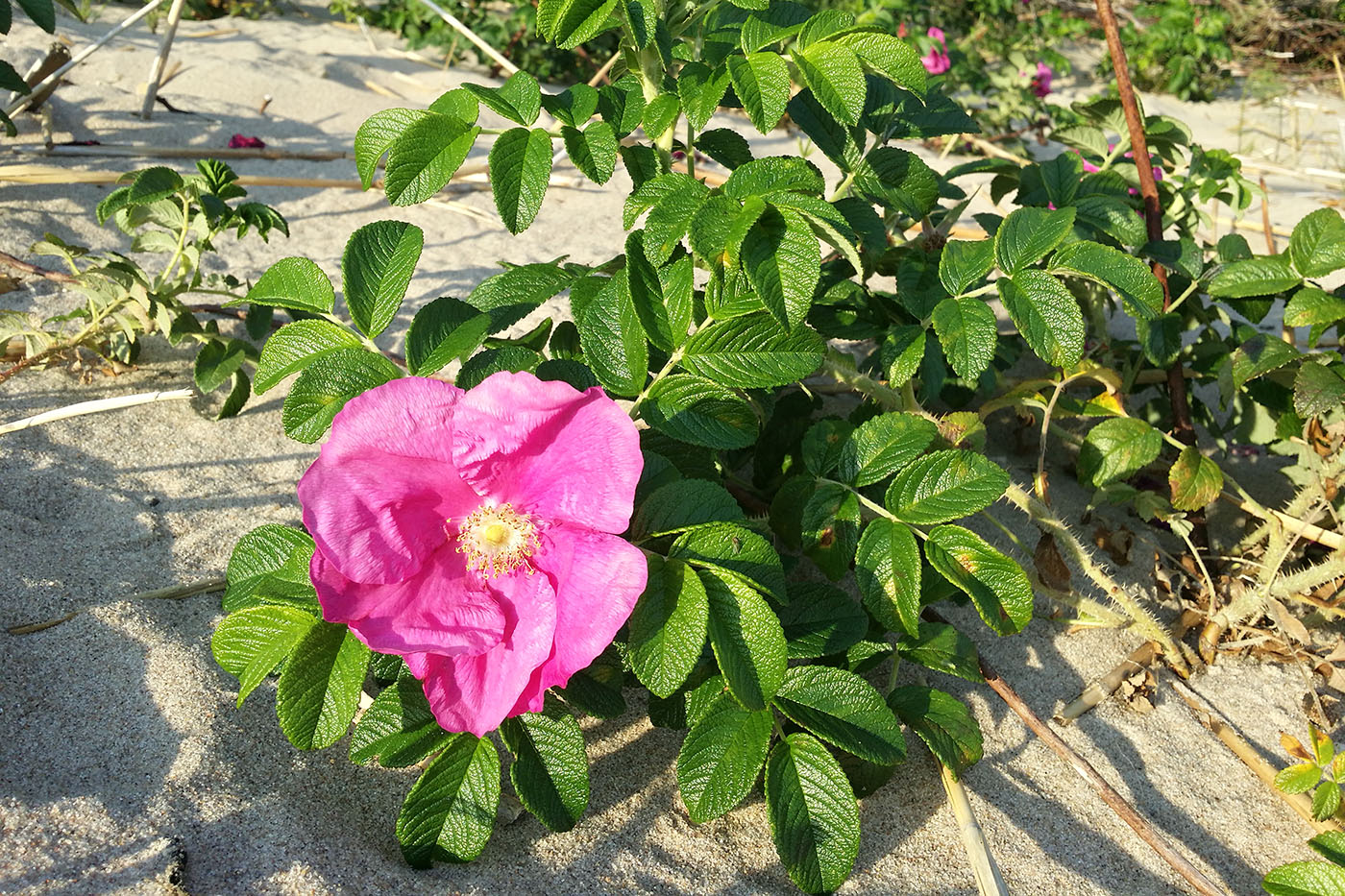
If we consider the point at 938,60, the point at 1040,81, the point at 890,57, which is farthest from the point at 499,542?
the point at 1040,81

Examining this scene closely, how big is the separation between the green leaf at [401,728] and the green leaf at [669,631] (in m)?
0.32

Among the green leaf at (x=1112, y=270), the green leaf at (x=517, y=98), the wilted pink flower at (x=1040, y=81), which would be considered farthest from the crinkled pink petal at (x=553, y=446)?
the wilted pink flower at (x=1040, y=81)

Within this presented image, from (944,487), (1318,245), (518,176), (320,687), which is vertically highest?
(518,176)

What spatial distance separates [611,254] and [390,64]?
2040 millimetres

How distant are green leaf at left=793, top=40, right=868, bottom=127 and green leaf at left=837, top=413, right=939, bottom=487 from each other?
0.43 meters

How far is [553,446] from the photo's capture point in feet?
3.98

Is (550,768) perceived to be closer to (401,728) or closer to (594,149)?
(401,728)

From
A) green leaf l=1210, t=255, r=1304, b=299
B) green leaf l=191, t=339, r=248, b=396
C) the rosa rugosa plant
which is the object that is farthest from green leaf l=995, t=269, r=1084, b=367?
green leaf l=191, t=339, r=248, b=396

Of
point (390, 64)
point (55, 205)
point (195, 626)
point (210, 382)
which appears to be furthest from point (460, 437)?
point (390, 64)

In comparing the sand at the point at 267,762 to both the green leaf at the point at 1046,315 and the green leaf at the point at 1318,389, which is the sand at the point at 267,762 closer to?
the green leaf at the point at 1318,389

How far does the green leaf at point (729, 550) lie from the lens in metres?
1.25

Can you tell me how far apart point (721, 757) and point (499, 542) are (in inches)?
15.5

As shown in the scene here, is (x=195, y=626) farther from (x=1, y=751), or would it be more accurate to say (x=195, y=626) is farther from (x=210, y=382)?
(x=210, y=382)

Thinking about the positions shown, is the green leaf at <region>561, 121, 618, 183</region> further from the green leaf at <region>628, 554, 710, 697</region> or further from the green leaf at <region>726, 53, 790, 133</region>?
the green leaf at <region>628, 554, 710, 697</region>
